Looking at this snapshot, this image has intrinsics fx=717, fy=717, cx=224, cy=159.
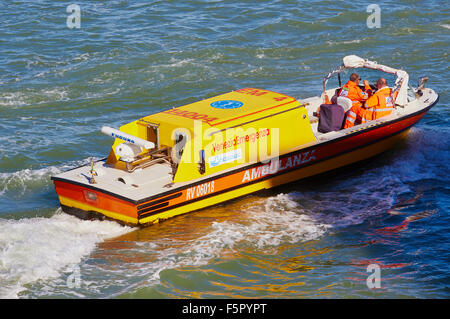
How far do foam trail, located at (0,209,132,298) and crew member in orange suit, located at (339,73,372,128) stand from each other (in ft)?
17.1

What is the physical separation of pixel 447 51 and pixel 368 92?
7178 mm

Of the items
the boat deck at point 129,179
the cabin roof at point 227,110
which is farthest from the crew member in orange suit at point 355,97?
the boat deck at point 129,179

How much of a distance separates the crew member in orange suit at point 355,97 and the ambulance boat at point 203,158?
43 cm

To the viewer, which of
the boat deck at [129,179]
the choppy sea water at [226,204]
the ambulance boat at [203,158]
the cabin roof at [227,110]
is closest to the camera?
the choppy sea water at [226,204]

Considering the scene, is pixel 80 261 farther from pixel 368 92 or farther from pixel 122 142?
pixel 368 92

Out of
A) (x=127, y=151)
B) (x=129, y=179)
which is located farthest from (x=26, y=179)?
(x=129, y=179)

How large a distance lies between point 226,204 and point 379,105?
389 cm

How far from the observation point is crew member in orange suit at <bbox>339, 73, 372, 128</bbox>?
1418 cm

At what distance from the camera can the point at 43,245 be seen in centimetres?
1063

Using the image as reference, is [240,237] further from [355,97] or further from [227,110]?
[355,97]

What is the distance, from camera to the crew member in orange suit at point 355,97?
46.5 ft

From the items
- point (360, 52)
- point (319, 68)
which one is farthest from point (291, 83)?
point (360, 52)

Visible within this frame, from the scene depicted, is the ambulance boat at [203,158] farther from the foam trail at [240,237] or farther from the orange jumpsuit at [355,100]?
the foam trail at [240,237]
